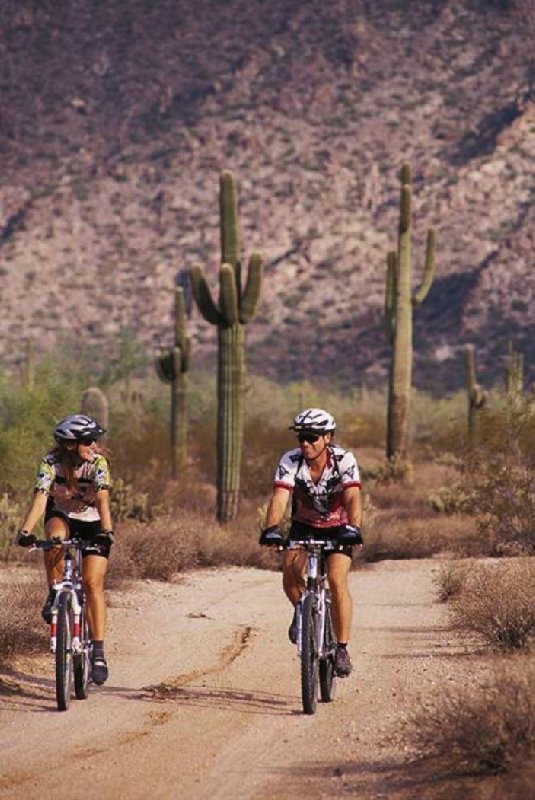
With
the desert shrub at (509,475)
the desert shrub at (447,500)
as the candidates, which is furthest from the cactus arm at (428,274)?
the desert shrub at (509,475)

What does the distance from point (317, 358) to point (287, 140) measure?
1835cm

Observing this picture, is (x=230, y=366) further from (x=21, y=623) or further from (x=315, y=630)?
(x=315, y=630)

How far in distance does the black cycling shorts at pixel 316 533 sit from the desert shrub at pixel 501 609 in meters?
1.90

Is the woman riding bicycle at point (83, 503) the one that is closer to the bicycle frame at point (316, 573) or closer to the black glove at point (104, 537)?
the black glove at point (104, 537)

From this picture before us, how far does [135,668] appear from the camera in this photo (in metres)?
12.5

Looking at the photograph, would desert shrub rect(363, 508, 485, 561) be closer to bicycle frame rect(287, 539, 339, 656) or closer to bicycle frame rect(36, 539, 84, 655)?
bicycle frame rect(287, 539, 339, 656)

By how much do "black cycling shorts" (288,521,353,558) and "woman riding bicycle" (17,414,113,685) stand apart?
1.16m

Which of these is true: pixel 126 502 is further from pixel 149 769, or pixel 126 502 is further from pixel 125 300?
pixel 125 300

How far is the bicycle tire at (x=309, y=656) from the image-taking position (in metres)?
10.1

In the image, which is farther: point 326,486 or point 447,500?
point 447,500

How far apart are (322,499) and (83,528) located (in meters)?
1.56

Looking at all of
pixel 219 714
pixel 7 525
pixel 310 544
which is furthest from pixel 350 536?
pixel 7 525

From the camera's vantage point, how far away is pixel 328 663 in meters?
10.6

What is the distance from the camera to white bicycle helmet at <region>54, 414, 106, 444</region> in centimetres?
1064
